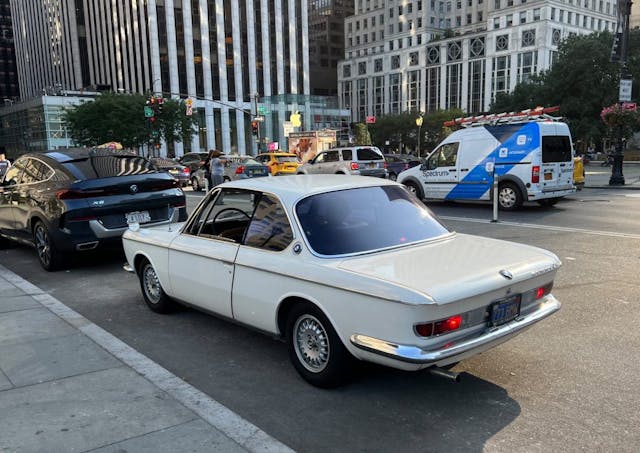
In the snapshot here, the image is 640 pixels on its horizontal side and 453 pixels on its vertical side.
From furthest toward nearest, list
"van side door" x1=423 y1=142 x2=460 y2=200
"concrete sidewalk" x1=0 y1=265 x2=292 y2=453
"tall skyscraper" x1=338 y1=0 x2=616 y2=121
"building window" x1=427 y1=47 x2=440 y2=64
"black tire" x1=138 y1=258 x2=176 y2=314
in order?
"building window" x1=427 y1=47 x2=440 y2=64
"tall skyscraper" x1=338 y1=0 x2=616 y2=121
"van side door" x1=423 y1=142 x2=460 y2=200
"black tire" x1=138 y1=258 x2=176 y2=314
"concrete sidewalk" x1=0 y1=265 x2=292 y2=453

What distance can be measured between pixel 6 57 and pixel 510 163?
154 m

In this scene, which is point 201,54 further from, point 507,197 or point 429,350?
point 429,350

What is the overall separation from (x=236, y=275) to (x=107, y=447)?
5.54 feet

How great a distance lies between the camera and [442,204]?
16.0m

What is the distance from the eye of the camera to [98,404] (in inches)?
147

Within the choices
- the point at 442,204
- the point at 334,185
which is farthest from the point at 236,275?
the point at 442,204

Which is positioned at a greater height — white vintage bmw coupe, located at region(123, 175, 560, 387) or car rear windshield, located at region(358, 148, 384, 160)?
car rear windshield, located at region(358, 148, 384, 160)

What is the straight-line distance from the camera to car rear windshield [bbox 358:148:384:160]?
Answer: 23094mm

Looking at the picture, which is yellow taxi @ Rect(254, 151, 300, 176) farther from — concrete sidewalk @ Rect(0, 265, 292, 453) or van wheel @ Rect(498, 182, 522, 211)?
concrete sidewalk @ Rect(0, 265, 292, 453)

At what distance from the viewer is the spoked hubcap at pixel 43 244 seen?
8.06 meters

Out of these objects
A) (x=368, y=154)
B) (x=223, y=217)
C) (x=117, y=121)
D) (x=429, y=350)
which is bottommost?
(x=429, y=350)

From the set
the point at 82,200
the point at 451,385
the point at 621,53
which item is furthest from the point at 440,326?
the point at 621,53

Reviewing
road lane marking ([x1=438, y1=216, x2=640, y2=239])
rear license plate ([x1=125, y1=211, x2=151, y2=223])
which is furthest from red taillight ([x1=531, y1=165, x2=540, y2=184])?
rear license plate ([x1=125, y1=211, x2=151, y2=223])

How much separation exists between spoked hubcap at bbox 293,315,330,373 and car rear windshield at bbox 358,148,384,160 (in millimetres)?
19327
